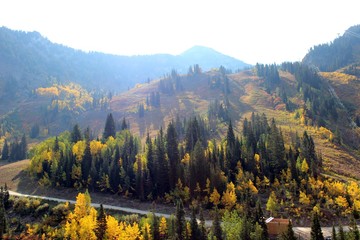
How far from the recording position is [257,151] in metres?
129

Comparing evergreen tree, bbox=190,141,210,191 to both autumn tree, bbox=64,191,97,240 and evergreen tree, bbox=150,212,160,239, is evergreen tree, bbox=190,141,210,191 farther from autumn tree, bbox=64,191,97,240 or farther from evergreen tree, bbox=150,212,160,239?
autumn tree, bbox=64,191,97,240

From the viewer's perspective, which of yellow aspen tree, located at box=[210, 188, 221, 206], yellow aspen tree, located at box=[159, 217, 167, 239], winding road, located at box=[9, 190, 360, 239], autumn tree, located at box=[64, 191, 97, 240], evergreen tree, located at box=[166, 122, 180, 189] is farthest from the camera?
evergreen tree, located at box=[166, 122, 180, 189]

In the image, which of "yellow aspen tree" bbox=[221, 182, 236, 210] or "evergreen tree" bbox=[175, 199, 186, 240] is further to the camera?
"yellow aspen tree" bbox=[221, 182, 236, 210]

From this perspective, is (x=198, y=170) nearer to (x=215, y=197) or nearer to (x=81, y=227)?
(x=215, y=197)

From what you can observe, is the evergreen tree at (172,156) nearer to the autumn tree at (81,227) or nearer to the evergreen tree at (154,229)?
the autumn tree at (81,227)

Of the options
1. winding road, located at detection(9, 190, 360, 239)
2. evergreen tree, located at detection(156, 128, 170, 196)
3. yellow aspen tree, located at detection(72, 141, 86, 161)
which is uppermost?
yellow aspen tree, located at detection(72, 141, 86, 161)

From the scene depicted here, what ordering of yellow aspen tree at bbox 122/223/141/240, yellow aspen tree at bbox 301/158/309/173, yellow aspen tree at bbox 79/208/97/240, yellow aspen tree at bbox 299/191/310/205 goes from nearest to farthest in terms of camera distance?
yellow aspen tree at bbox 122/223/141/240 < yellow aspen tree at bbox 79/208/97/240 < yellow aspen tree at bbox 299/191/310/205 < yellow aspen tree at bbox 301/158/309/173

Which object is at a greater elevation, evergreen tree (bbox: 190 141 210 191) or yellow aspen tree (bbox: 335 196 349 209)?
evergreen tree (bbox: 190 141 210 191)

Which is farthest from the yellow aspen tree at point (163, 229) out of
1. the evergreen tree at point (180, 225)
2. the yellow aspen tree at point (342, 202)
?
the yellow aspen tree at point (342, 202)

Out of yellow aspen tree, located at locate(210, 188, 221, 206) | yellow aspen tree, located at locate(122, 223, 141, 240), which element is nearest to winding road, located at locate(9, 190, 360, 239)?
yellow aspen tree, located at locate(210, 188, 221, 206)

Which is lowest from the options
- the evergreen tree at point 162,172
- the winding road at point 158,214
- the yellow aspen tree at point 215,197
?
the winding road at point 158,214

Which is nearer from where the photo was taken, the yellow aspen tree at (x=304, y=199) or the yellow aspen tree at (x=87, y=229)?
the yellow aspen tree at (x=87, y=229)

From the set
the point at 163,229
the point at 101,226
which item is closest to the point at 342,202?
the point at 163,229

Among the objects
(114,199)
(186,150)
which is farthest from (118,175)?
(186,150)
